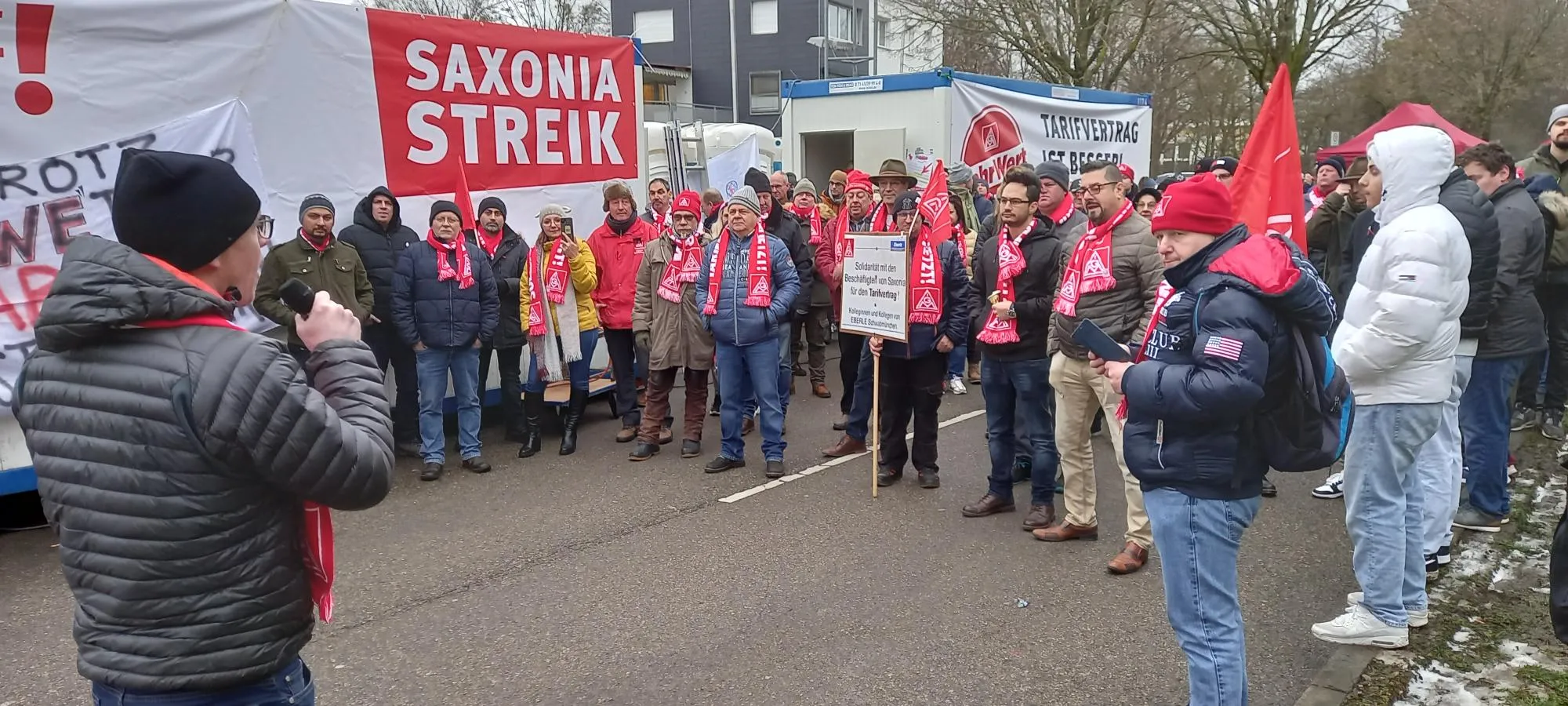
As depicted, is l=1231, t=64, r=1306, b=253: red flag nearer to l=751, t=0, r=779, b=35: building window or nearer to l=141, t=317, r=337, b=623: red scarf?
l=141, t=317, r=337, b=623: red scarf

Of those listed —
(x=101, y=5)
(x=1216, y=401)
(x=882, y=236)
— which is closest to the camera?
(x=1216, y=401)

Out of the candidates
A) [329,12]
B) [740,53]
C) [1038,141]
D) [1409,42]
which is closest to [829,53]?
[740,53]

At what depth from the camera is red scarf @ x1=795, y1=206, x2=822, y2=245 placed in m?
10.2

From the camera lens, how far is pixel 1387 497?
4.01 meters

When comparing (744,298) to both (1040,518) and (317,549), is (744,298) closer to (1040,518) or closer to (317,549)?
(1040,518)

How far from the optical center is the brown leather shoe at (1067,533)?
5508 mm

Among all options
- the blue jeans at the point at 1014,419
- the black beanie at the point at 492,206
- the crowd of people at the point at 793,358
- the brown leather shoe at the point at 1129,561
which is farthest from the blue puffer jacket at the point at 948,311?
the black beanie at the point at 492,206

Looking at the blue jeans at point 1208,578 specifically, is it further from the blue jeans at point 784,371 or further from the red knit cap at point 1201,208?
the blue jeans at point 784,371

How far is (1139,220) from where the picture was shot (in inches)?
201

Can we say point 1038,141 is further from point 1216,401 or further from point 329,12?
point 1216,401

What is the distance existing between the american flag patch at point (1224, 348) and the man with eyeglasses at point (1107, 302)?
2.10m

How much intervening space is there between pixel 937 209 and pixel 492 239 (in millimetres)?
3440

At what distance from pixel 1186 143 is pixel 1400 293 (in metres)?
42.5

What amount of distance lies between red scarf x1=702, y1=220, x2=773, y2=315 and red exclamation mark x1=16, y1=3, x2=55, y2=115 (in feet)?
13.0
